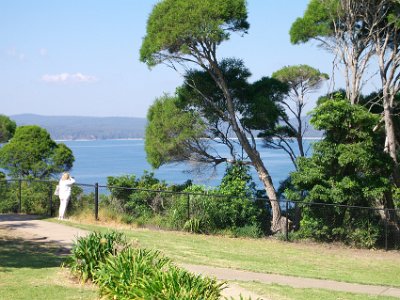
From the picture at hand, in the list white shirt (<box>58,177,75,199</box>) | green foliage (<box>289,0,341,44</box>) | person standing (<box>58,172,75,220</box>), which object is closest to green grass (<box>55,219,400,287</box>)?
person standing (<box>58,172,75,220</box>)

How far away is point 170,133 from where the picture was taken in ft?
83.4

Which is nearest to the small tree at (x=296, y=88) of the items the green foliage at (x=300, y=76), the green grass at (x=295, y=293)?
the green foliage at (x=300, y=76)

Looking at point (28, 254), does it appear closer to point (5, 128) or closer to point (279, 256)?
point (279, 256)

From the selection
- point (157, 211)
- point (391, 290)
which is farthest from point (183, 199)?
point (391, 290)

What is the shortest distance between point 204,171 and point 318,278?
1288 centimetres

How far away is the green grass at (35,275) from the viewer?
35.0ft

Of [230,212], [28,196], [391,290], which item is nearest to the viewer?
[391,290]

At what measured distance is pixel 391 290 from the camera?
42.6ft

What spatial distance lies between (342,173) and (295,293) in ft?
34.4

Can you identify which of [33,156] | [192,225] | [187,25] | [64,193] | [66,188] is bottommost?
[192,225]

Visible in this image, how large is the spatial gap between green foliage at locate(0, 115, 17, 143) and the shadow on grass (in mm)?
22375

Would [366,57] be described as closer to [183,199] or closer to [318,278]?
[183,199]

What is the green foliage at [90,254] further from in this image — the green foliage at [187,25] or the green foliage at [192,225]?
the green foliage at [187,25]

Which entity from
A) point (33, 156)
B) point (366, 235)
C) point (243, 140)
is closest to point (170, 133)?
point (243, 140)
